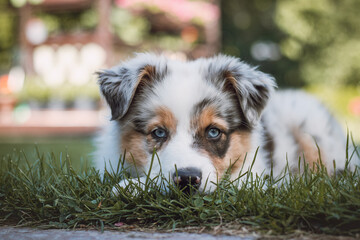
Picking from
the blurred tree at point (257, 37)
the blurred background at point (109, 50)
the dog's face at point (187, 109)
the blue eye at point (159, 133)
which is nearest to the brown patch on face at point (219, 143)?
the dog's face at point (187, 109)

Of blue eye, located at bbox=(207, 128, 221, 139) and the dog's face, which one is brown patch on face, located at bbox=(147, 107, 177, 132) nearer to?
the dog's face

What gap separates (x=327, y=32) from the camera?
18.1 m

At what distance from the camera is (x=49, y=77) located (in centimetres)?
1166

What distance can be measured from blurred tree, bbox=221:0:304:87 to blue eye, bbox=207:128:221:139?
15.5 meters

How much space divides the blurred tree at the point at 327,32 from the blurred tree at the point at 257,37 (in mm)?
1042

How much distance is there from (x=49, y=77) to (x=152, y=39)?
146 inches

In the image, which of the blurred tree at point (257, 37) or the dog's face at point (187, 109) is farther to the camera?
the blurred tree at point (257, 37)

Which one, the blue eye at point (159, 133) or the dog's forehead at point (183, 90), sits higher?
the dog's forehead at point (183, 90)

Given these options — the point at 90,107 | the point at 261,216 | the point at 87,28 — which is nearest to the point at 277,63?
the point at 87,28

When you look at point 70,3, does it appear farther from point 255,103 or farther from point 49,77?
point 255,103

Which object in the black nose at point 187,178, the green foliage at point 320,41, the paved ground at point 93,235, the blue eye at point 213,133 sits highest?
the green foliage at point 320,41

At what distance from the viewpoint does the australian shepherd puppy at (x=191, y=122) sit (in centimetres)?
289

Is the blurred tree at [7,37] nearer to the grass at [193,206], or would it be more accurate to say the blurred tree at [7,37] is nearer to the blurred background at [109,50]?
the blurred background at [109,50]

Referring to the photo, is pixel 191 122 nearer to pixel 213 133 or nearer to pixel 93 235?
pixel 213 133
